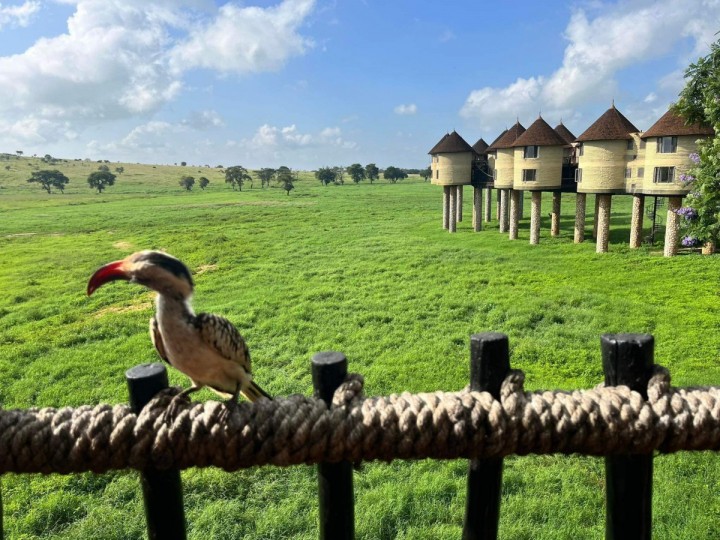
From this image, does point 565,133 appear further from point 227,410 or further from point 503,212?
point 227,410

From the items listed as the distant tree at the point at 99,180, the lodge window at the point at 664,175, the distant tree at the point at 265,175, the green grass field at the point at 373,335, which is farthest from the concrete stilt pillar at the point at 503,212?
the distant tree at the point at 265,175

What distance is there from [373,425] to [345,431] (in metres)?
0.10

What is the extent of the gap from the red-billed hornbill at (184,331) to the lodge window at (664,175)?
2147 centimetres

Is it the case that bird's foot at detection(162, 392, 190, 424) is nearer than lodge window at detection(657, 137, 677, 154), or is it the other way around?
bird's foot at detection(162, 392, 190, 424)

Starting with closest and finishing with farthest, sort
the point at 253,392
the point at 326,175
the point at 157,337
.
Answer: the point at 157,337 < the point at 253,392 < the point at 326,175

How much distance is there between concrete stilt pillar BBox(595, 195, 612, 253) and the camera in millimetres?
21841

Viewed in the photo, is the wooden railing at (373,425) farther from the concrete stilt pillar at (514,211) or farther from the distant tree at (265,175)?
the distant tree at (265,175)

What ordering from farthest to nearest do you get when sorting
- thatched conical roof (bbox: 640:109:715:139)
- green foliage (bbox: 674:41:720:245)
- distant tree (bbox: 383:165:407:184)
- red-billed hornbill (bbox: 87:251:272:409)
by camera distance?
distant tree (bbox: 383:165:407:184), thatched conical roof (bbox: 640:109:715:139), green foliage (bbox: 674:41:720:245), red-billed hornbill (bbox: 87:251:272:409)

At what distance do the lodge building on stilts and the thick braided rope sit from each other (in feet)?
54.1

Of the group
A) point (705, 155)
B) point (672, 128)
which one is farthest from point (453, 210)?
point (705, 155)

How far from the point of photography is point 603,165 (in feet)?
71.7

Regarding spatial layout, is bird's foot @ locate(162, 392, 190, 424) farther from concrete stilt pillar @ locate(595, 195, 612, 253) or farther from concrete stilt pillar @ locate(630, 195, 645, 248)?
concrete stilt pillar @ locate(630, 195, 645, 248)

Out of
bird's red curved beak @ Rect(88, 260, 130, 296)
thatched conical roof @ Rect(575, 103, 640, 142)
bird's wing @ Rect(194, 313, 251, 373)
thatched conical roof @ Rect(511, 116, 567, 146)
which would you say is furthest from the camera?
thatched conical roof @ Rect(511, 116, 567, 146)

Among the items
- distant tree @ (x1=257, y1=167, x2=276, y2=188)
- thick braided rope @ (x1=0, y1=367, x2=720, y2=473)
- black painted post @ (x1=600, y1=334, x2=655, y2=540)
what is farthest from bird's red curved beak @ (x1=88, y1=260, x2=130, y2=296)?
distant tree @ (x1=257, y1=167, x2=276, y2=188)
